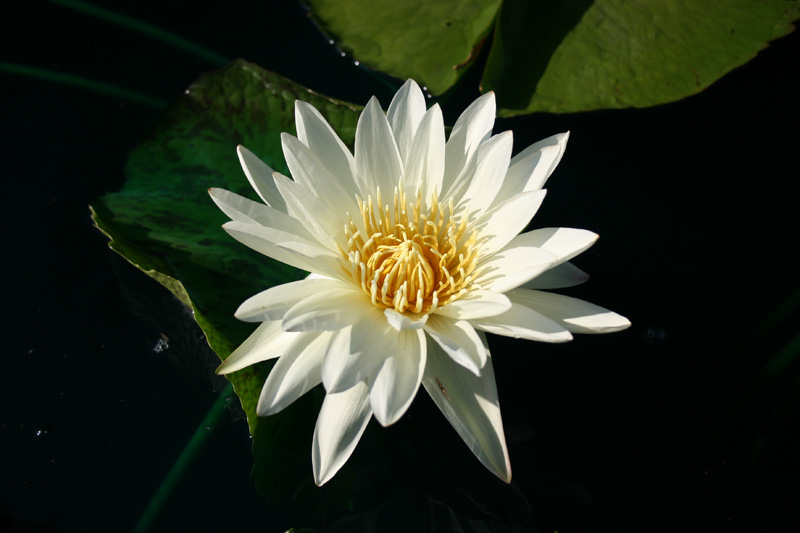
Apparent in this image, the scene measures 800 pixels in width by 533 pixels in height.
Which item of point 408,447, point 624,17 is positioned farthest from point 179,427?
point 624,17

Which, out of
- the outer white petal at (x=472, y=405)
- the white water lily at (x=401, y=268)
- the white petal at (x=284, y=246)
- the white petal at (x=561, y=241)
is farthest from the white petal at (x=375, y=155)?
the outer white petal at (x=472, y=405)

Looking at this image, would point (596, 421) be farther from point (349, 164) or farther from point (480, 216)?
point (349, 164)

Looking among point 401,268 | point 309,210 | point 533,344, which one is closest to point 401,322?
point 401,268

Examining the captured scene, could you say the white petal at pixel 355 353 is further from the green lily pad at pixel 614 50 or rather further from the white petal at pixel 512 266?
the green lily pad at pixel 614 50

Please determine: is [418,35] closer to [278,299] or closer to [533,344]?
[533,344]

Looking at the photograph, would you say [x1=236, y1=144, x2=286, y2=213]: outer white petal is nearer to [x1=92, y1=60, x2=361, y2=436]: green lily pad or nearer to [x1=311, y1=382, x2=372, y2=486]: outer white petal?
[x1=92, y1=60, x2=361, y2=436]: green lily pad
